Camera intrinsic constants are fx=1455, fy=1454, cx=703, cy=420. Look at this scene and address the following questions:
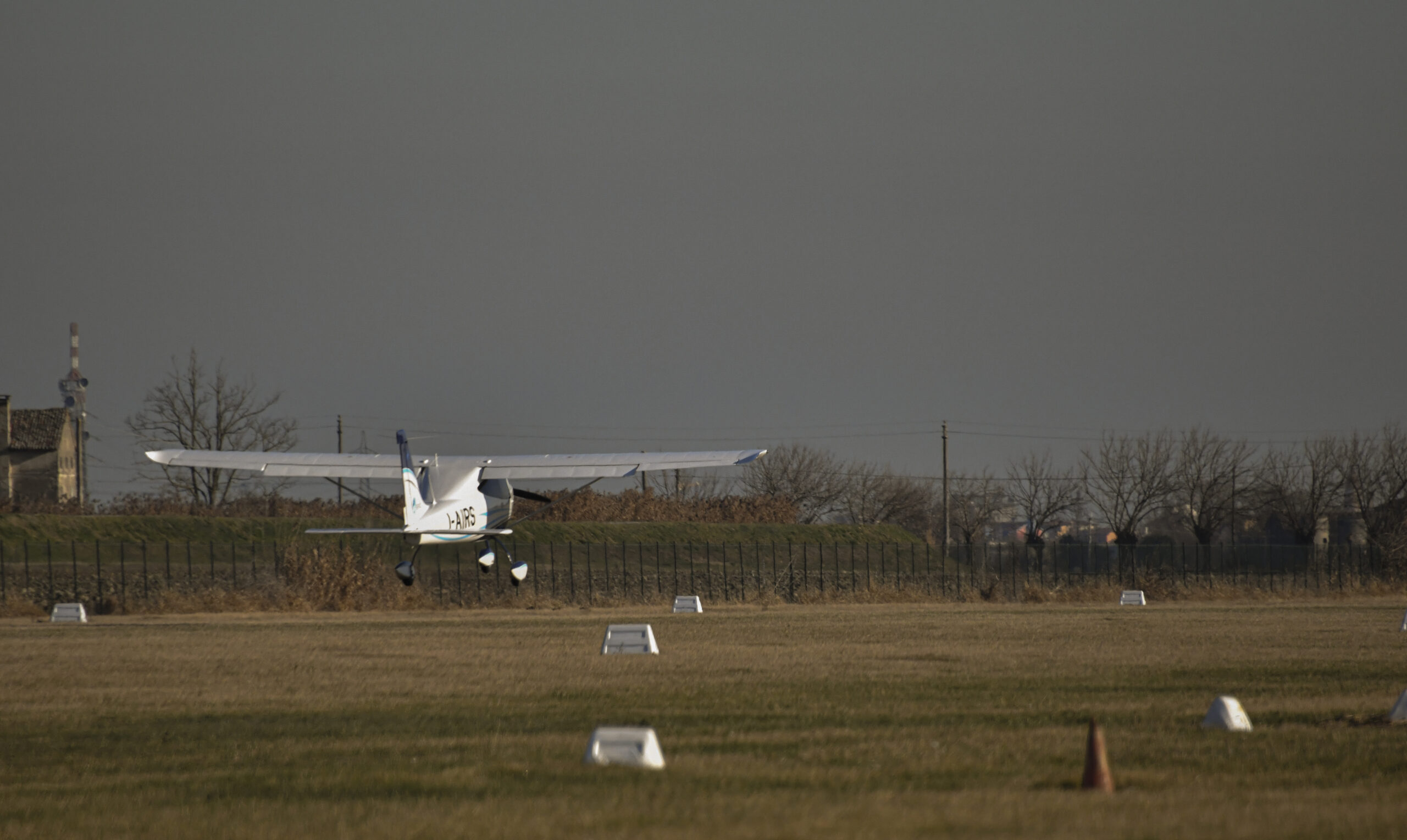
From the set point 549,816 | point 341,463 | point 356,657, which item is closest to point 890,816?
point 549,816

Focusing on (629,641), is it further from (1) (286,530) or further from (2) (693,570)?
(1) (286,530)

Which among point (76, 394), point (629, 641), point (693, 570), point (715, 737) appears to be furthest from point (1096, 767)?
point (76, 394)

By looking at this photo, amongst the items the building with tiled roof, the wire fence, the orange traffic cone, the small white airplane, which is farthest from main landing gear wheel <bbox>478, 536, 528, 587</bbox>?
the building with tiled roof

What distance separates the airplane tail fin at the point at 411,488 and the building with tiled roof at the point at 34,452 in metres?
57.4

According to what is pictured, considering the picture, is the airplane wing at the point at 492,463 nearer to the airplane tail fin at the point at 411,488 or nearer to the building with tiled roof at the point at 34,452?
the airplane tail fin at the point at 411,488

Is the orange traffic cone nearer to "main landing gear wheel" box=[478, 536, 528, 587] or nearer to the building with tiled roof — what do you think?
"main landing gear wheel" box=[478, 536, 528, 587]

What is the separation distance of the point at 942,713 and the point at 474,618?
80.2 ft

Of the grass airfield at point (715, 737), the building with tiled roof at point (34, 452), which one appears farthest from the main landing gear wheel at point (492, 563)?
the building with tiled roof at point (34, 452)

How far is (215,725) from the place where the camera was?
14766mm

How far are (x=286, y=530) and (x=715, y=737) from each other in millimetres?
42746

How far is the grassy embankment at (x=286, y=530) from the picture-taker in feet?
159

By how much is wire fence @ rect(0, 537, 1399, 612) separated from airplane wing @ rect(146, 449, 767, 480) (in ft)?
14.9

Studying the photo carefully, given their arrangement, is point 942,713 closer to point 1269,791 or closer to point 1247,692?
point 1247,692

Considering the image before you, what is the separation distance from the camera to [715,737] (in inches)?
513
